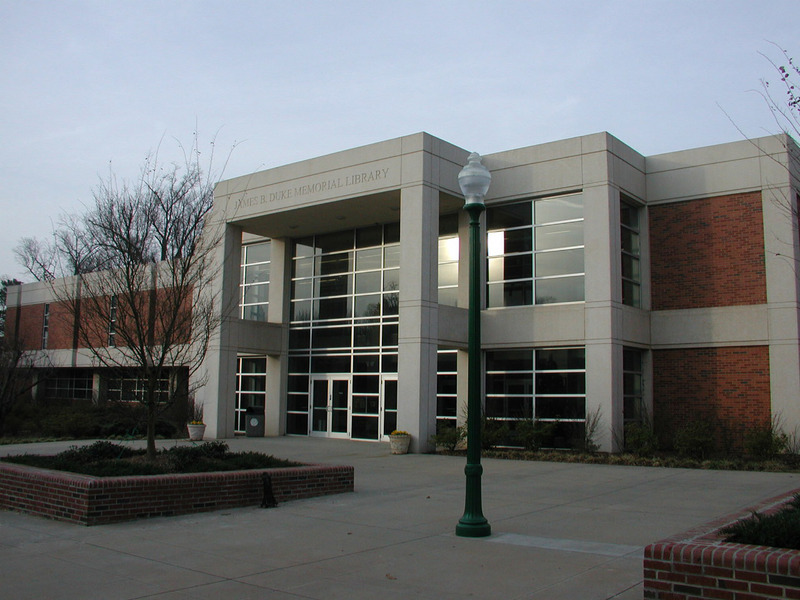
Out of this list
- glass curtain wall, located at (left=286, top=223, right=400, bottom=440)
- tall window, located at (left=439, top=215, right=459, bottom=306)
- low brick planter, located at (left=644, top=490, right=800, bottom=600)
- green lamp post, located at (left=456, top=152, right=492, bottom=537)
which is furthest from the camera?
glass curtain wall, located at (left=286, top=223, right=400, bottom=440)

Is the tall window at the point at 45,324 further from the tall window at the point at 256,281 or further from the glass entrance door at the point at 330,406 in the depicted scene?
the glass entrance door at the point at 330,406

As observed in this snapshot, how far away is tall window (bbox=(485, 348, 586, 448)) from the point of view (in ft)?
69.6

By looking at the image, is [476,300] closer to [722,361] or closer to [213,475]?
[213,475]

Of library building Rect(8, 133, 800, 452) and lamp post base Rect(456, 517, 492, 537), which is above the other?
library building Rect(8, 133, 800, 452)

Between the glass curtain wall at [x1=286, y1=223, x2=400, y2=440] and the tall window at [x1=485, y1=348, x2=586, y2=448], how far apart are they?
3796 millimetres

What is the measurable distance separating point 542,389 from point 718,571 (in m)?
16.6

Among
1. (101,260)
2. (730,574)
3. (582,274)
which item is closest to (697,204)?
(582,274)

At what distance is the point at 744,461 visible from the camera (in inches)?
701

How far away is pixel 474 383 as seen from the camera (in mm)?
9133


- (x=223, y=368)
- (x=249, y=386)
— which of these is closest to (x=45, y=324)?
(x=249, y=386)

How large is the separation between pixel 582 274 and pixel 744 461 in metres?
6.80

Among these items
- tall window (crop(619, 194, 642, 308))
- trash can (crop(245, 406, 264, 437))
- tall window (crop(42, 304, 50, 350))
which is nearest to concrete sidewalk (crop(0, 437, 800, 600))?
tall window (crop(619, 194, 642, 308))

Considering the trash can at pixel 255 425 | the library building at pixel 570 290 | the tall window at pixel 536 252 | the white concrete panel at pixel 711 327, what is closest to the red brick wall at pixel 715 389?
the library building at pixel 570 290

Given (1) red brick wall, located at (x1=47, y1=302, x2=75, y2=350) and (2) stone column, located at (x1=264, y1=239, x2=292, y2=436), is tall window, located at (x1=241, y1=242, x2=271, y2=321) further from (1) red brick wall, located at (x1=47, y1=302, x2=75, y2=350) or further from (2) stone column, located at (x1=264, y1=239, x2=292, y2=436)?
(1) red brick wall, located at (x1=47, y1=302, x2=75, y2=350)
